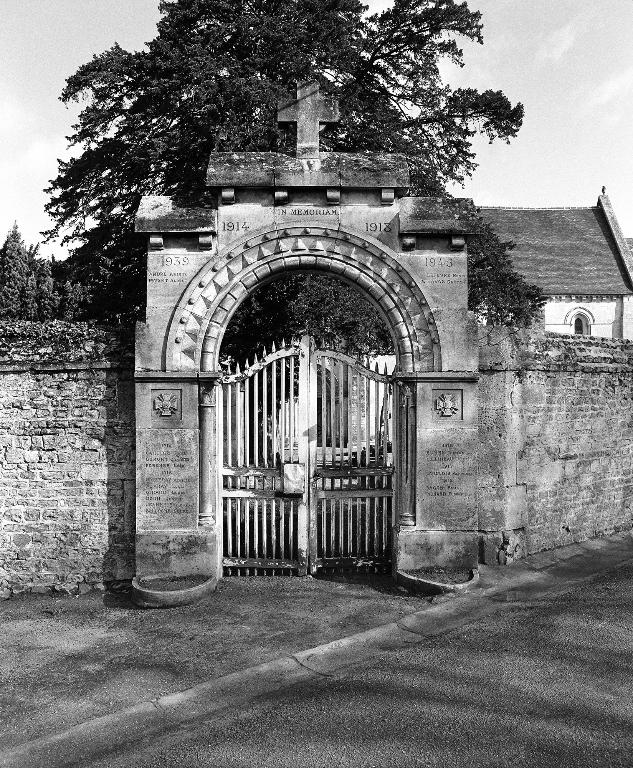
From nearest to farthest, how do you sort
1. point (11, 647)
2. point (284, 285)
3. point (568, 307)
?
1. point (11, 647)
2. point (284, 285)
3. point (568, 307)

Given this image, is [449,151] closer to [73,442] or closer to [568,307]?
[73,442]

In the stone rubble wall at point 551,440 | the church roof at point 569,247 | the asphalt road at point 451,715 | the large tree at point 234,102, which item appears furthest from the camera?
the church roof at point 569,247

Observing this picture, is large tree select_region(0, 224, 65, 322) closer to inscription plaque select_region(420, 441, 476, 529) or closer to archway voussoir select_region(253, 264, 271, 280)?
archway voussoir select_region(253, 264, 271, 280)

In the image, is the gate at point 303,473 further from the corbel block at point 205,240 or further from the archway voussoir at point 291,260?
the corbel block at point 205,240

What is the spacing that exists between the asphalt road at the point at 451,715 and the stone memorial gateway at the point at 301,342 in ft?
5.74

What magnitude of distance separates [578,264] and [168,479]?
27586 millimetres

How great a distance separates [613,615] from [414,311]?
3547 mm

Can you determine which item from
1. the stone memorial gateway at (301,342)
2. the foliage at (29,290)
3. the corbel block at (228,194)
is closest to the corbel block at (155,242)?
the stone memorial gateway at (301,342)

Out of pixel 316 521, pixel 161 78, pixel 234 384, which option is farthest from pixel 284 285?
pixel 316 521

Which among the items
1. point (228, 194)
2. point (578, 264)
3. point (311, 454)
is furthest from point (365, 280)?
point (578, 264)

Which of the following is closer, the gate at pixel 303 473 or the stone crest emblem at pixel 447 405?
the stone crest emblem at pixel 447 405

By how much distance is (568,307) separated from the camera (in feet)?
96.4

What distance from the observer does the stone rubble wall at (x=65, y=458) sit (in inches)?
271

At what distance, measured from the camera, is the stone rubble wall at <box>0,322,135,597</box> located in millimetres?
6887
